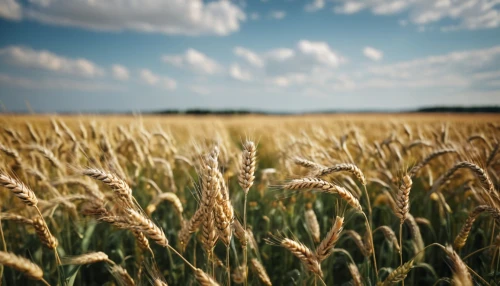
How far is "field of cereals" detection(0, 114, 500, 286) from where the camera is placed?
47.3 inches

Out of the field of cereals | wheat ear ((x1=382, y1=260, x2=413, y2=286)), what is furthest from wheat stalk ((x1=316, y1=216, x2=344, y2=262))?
wheat ear ((x1=382, y1=260, x2=413, y2=286))

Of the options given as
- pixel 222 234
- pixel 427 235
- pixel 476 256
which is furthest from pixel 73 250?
pixel 476 256

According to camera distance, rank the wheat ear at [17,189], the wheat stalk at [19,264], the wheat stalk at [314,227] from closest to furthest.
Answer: the wheat stalk at [19,264] < the wheat ear at [17,189] < the wheat stalk at [314,227]

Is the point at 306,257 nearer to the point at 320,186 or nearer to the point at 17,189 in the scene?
the point at 320,186

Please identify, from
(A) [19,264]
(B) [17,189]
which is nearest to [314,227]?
(A) [19,264]

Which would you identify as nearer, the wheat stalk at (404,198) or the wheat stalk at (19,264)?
the wheat stalk at (19,264)

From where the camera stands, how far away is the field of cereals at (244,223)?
120 cm

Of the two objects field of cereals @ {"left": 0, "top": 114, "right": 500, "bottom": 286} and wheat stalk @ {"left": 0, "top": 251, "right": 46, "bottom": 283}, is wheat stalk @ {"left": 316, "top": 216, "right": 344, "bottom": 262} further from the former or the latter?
wheat stalk @ {"left": 0, "top": 251, "right": 46, "bottom": 283}

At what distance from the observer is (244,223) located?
47.2 inches

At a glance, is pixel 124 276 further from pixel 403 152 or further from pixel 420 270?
pixel 403 152

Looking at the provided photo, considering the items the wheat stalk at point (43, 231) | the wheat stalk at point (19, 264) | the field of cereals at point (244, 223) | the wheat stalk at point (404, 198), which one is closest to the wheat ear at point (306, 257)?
the field of cereals at point (244, 223)

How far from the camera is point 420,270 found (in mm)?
2402

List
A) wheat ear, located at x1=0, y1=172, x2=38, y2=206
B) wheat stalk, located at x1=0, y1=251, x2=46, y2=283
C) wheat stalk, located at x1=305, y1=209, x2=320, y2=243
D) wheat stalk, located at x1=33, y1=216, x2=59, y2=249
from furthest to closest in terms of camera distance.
→ wheat stalk, located at x1=305, y1=209, x2=320, y2=243 < wheat stalk, located at x1=33, y1=216, x2=59, y2=249 < wheat ear, located at x1=0, y1=172, x2=38, y2=206 < wheat stalk, located at x1=0, y1=251, x2=46, y2=283

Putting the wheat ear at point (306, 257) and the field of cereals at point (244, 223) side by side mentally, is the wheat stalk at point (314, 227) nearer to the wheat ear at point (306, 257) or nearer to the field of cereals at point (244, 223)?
the field of cereals at point (244, 223)
